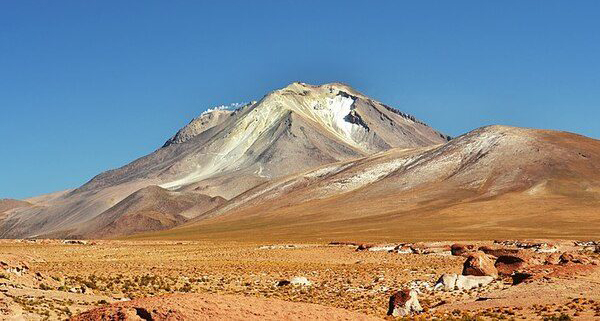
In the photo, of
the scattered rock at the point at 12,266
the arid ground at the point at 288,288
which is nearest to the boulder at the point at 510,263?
the arid ground at the point at 288,288

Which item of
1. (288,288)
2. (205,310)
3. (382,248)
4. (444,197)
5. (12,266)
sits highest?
(444,197)

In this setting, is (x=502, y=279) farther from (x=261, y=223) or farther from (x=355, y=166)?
(x=355, y=166)

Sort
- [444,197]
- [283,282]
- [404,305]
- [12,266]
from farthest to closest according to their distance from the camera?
[444,197] < [283,282] < [12,266] < [404,305]

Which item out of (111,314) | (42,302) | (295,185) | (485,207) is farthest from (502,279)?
(295,185)

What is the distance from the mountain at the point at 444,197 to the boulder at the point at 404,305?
6329 cm

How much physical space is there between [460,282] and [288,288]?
8.59m

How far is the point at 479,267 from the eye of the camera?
36.5 meters

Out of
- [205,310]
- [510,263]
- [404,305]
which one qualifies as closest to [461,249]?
[510,263]

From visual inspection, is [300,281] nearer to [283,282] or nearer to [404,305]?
[283,282]

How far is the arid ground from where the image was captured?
16.7 m

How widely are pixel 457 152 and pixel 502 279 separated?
140 m

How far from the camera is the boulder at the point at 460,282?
33781 mm

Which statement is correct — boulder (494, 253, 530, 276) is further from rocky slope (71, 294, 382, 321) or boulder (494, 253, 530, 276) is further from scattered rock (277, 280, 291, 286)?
rocky slope (71, 294, 382, 321)

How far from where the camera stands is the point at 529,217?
4461 inches
